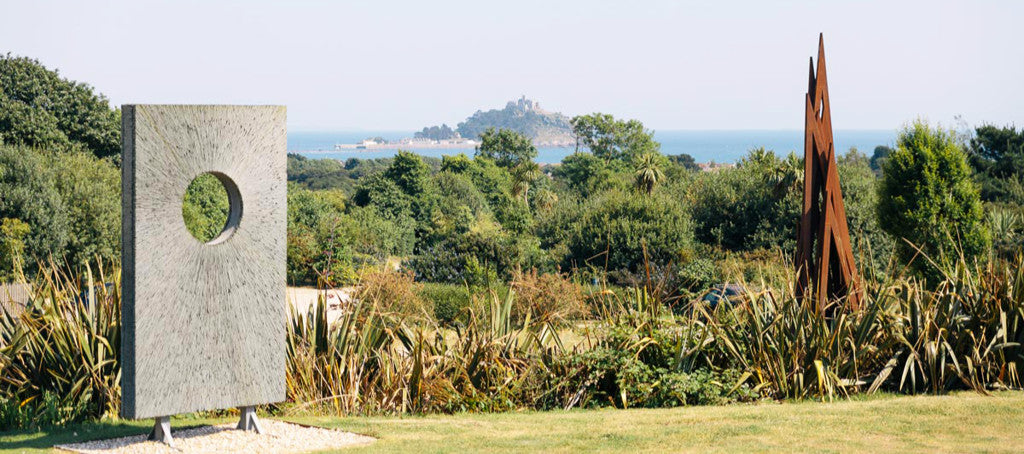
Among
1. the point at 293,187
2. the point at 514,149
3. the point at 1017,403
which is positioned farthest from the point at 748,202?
the point at 514,149

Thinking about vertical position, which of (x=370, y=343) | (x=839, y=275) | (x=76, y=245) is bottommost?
(x=76, y=245)

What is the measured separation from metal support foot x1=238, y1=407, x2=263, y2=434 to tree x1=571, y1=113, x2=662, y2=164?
8776cm

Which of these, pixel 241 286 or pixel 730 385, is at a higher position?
pixel 241 286

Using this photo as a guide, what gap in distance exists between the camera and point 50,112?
110 ft

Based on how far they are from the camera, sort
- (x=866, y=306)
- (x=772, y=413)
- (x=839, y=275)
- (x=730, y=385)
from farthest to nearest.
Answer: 1. (x=839, y=275)
2. (x=866, y=306)
3. (x=730, y=385)
4. (x=772, y=413)

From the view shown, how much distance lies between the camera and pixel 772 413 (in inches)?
266

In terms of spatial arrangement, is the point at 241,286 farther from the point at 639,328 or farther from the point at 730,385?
the point at 730,385

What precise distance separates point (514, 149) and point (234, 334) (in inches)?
3226

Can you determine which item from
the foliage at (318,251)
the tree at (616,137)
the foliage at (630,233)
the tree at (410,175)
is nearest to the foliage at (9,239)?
the foliage at (318,251)

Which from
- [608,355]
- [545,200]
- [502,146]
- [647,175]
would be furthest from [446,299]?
[502,146]

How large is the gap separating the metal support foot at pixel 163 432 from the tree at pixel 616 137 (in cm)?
8815

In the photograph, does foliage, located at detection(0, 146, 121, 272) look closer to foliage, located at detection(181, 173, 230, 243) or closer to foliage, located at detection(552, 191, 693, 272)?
foliage, located at detection(181, 173, 230, 243)

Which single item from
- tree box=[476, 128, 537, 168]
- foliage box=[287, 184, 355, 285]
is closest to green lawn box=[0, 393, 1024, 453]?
foliage box=[287, 184, 355, 285]

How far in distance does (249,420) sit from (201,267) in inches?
46.4
